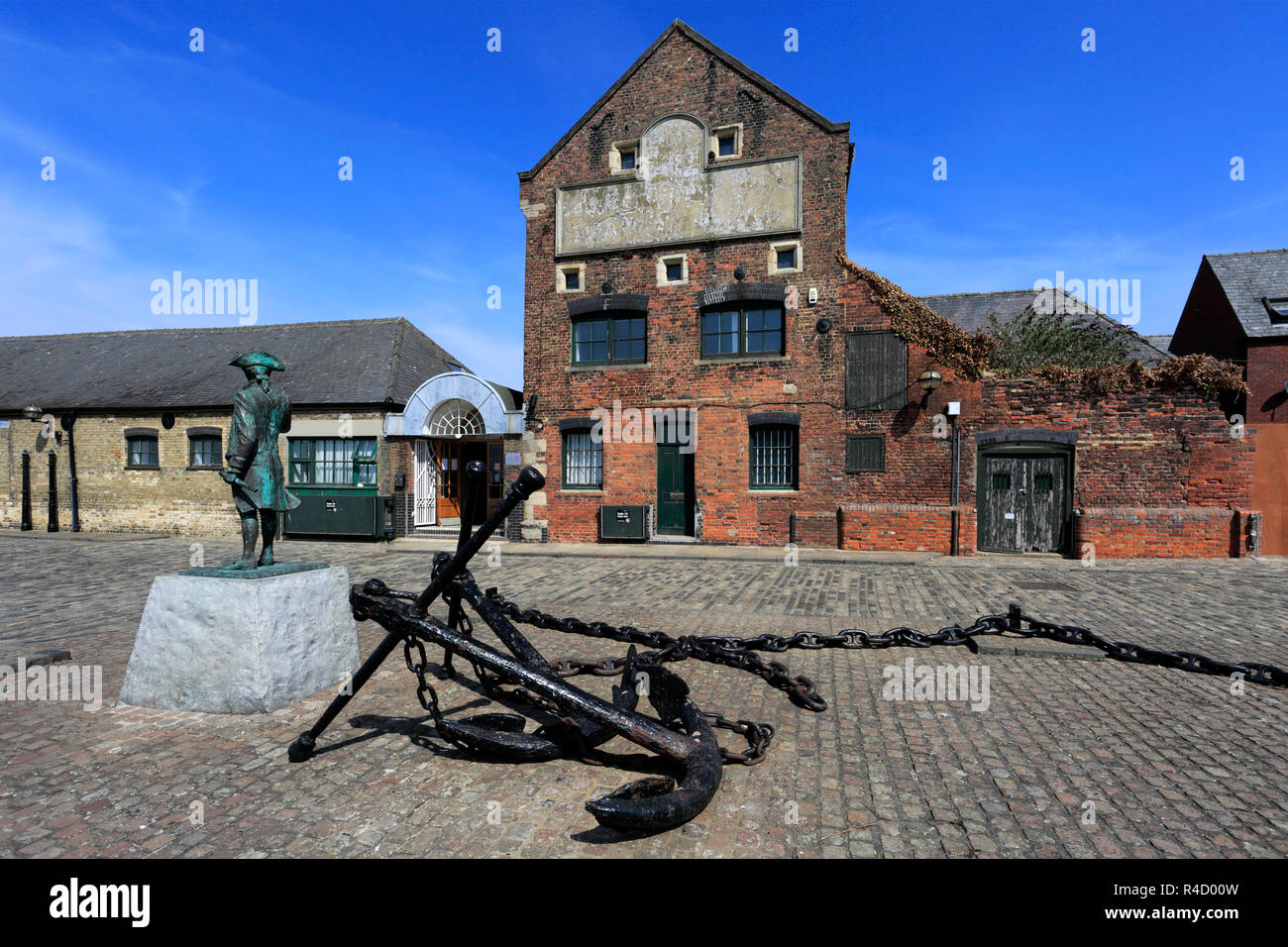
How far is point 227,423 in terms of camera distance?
18.4 metres

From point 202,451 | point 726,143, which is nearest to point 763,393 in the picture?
point 726,143

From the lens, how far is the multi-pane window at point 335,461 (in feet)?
56.4

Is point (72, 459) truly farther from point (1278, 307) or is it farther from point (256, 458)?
point (1278, 307)

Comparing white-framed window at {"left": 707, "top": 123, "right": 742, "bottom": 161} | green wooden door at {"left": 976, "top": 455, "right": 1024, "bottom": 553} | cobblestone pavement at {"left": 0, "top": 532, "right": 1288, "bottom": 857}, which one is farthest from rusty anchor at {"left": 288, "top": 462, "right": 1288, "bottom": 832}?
white-framed window at {"left": 707, "top": 123, "right": 742, "bottom": 161}

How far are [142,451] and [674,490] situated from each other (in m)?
16.1

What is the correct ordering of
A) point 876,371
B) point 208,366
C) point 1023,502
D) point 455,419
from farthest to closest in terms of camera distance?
point 208,366
point 455,419
point 876,371
point 1023,502

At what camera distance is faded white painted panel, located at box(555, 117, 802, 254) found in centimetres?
1452

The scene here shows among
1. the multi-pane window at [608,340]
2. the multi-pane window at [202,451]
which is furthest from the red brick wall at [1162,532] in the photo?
the multi-pane window at [202,451]

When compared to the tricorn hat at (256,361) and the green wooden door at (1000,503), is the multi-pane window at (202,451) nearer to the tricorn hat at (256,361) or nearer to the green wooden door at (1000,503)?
the tricorn hat at (256,361)

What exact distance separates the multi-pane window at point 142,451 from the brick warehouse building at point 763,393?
1190 centimetres

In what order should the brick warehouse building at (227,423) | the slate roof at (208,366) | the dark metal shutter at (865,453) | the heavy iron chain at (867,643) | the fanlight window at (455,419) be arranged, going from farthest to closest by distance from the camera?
the slate roof at (208,366)
the fanlight window at (455,419)
the brick warehouse building at (227,423)
the dark metal shutter at (865,453)
the heavy iron chain at (867,643)
